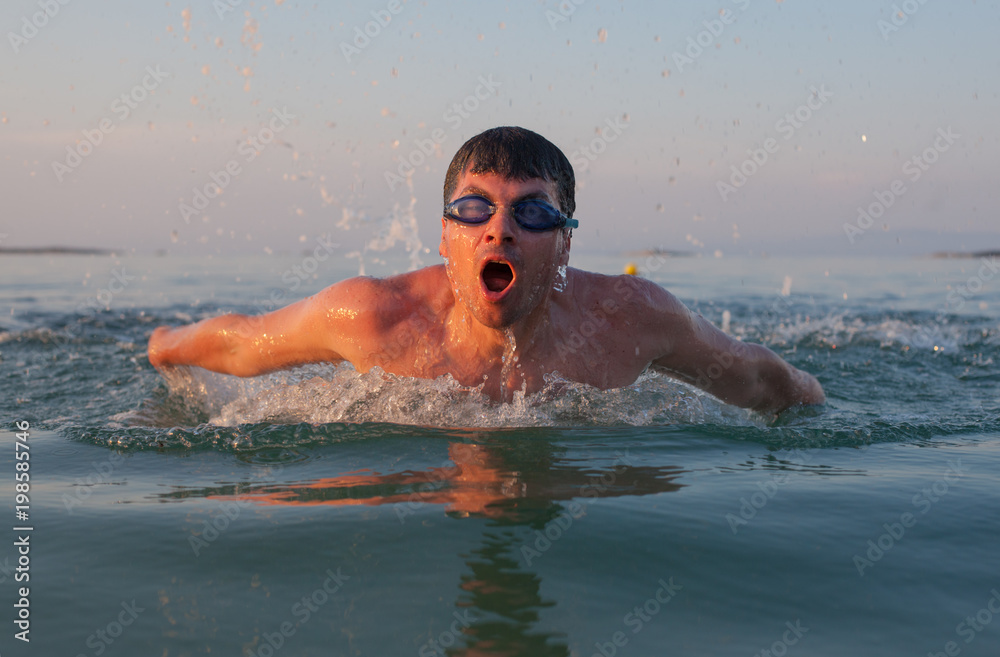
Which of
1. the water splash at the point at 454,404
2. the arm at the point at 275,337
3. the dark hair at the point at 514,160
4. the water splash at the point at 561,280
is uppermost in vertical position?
the dark hair at the point at 514,160

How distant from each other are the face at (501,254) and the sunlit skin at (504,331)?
0.5 inches

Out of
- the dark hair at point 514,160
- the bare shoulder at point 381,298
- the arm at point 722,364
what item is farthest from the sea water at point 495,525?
the dark hair at point 514,160

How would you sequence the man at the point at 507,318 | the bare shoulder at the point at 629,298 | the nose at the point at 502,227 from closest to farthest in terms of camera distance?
1. the nose at the point at 502,227
2. the man at the point at 507,318
3. the bare shoulder at the point at 629,298

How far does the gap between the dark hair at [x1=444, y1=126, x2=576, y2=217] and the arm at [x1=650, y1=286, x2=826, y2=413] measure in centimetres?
90

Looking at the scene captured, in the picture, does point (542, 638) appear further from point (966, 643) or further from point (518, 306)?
point (518, 306)

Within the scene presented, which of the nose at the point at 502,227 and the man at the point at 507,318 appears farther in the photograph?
the man at the point at 507,318

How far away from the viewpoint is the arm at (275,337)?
460cm

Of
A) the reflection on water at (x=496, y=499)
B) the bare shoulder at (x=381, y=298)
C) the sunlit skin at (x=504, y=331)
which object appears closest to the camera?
the reflection on water at (x=496, y=499)

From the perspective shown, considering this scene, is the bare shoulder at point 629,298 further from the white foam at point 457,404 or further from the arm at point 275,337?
the arm at point 275,337

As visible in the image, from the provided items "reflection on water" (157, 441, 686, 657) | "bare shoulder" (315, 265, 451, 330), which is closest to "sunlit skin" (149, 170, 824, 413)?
"bare shoulder" (315, 265, 451, 330)

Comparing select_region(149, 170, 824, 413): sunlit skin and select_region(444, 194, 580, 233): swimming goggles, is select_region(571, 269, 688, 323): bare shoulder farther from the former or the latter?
select_region(444, 194, 580, 233): swimming goggles

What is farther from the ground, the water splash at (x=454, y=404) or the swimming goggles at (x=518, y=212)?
the swimming goggles at (x=518, y=212)

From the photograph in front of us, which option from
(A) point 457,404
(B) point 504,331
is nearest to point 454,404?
(A) point 457,404

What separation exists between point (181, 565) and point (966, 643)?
229 centimetres
